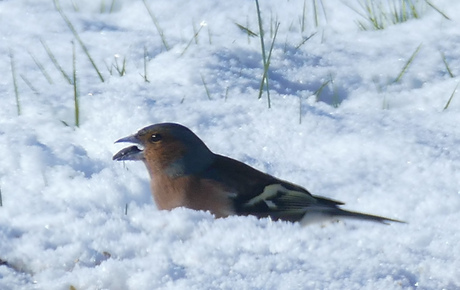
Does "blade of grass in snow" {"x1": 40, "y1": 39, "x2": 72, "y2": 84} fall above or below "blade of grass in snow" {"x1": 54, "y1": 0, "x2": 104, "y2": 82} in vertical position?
below

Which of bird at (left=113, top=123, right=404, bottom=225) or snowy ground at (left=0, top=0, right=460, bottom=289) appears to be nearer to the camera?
snowy ground at (left=0, top=0, right=460, bottom=289)

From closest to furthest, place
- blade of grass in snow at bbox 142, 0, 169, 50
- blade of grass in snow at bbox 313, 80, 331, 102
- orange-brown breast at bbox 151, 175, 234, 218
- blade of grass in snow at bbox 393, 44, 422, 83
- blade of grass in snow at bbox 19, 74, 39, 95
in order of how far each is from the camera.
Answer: orange-brown breast at bbox 151, 175, 234, 218 < blade of grass in snow at bbox 19, 74, 39, 95 < blade of grass in snow at bbox 313, 80, 331, 102 < blade of grass in snow at bbox 393, 44, 422, 83 < blade of grass in snow at bbox 142, 0, 169, 50

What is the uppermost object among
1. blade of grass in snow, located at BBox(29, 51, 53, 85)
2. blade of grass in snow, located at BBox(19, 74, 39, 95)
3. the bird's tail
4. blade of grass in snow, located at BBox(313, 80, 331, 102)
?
blade of grass in snow, located at BBox(29, 51, 53, 85)

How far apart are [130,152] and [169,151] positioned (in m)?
0.19

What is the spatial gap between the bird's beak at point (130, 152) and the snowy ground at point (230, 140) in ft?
0.26

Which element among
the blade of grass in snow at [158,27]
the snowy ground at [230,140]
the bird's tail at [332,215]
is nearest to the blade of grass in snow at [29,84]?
the snowy ground at [230,140]

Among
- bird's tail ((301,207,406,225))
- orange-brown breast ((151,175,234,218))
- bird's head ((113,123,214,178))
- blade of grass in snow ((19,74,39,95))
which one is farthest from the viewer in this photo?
blade of grass in snow ((19,74,39,95))

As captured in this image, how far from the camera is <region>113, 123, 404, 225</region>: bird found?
173 inches

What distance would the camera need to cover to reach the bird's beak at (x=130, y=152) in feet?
15.0

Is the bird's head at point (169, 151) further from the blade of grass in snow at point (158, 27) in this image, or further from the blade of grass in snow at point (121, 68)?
the blade of grass in snow at point (158, 27)

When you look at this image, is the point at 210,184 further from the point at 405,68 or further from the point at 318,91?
the point at 405,68

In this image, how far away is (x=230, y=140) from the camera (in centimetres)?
506

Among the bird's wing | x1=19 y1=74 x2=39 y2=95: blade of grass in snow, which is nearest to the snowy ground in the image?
x1=19 y1=74 x2=39 y2=95: blade of grass in snow

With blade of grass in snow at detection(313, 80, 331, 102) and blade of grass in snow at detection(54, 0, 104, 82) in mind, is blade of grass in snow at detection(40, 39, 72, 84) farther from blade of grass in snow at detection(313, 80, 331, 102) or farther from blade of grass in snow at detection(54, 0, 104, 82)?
blade of grass in snow at detection(313, 80, 331, 102)
